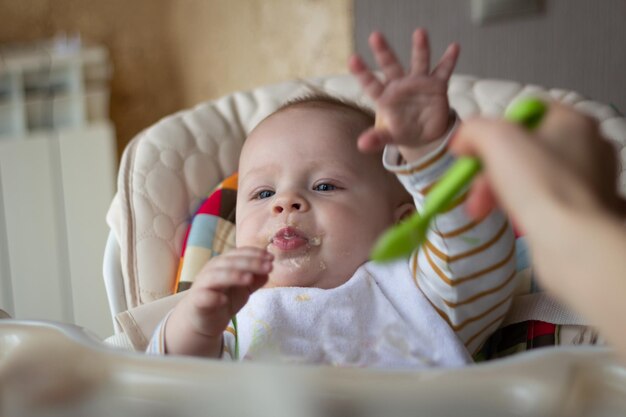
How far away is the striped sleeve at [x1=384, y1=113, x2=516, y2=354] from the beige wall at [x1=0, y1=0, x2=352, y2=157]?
119cm

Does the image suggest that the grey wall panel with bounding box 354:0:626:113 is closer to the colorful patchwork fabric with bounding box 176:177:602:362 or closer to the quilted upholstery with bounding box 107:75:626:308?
the quilted upholstery with bounding box 107:75:626:308

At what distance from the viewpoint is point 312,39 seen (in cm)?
183

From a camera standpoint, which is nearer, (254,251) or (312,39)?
(254,251)

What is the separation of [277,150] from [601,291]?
1.95ft

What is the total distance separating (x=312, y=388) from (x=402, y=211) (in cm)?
57

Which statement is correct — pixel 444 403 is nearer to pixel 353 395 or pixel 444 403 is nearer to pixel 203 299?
pixel 353 395

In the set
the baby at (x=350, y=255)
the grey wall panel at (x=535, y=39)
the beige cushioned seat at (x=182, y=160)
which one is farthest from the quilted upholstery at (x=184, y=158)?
the grey wall panel at (x=535, y=39)

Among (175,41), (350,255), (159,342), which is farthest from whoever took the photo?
(175,41)

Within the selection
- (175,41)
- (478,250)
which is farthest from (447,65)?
(175,41)

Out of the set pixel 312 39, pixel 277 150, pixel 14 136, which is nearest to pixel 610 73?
pixel 277 150

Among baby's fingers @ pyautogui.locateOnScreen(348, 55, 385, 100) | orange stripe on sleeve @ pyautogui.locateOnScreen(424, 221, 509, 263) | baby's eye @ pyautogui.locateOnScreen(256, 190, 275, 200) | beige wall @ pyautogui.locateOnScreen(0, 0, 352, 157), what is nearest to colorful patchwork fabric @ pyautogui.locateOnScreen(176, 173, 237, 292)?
baby's eye @ pyautogui.locateOnScreen(256, 190, 275, 200)

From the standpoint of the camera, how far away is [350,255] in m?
0.78

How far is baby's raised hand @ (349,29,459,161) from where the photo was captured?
0.53 metres

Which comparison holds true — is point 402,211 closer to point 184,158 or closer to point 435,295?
point 435,295
